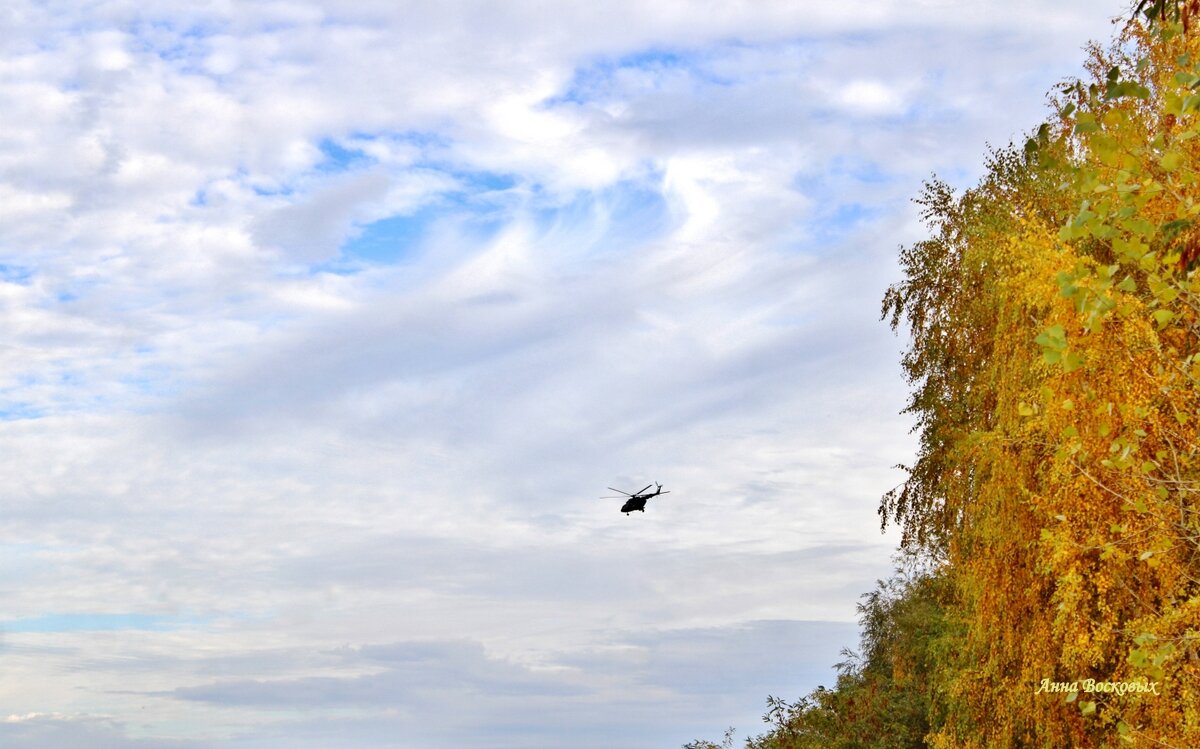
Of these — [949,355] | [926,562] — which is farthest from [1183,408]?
[926,562]

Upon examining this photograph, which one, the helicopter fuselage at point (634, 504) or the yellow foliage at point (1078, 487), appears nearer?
the yellow foliage at point (1078, 487)

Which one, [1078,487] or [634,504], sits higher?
[634,504]

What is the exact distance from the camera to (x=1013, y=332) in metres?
20.9

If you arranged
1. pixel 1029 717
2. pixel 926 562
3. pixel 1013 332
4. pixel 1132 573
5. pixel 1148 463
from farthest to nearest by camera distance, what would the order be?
1. pixel 926 562
2. pixel 1013 332
3. pixel 1029 717
4. pixel 1132 573
5. pixel 1148 463

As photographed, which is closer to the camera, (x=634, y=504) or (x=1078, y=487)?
(x=1078, y=487)

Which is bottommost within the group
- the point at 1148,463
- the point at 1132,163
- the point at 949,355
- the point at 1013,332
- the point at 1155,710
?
the point at 1155,710

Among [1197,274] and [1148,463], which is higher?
[1197,274]

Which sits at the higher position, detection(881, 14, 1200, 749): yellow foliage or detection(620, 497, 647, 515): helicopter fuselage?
detection(620, 497, 647, 515): helicopter fuselage

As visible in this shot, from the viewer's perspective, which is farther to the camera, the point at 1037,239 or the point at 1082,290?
the point at 1037,239

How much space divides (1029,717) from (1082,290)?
498 inches

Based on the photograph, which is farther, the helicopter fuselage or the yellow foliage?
the helicopter fuselage

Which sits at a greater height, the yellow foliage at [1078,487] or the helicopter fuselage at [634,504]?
the helicopter fuselage at [634,504]

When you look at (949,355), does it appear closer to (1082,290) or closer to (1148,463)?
(1148,463)

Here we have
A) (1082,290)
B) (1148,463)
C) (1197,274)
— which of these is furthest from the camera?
(1197,274)
